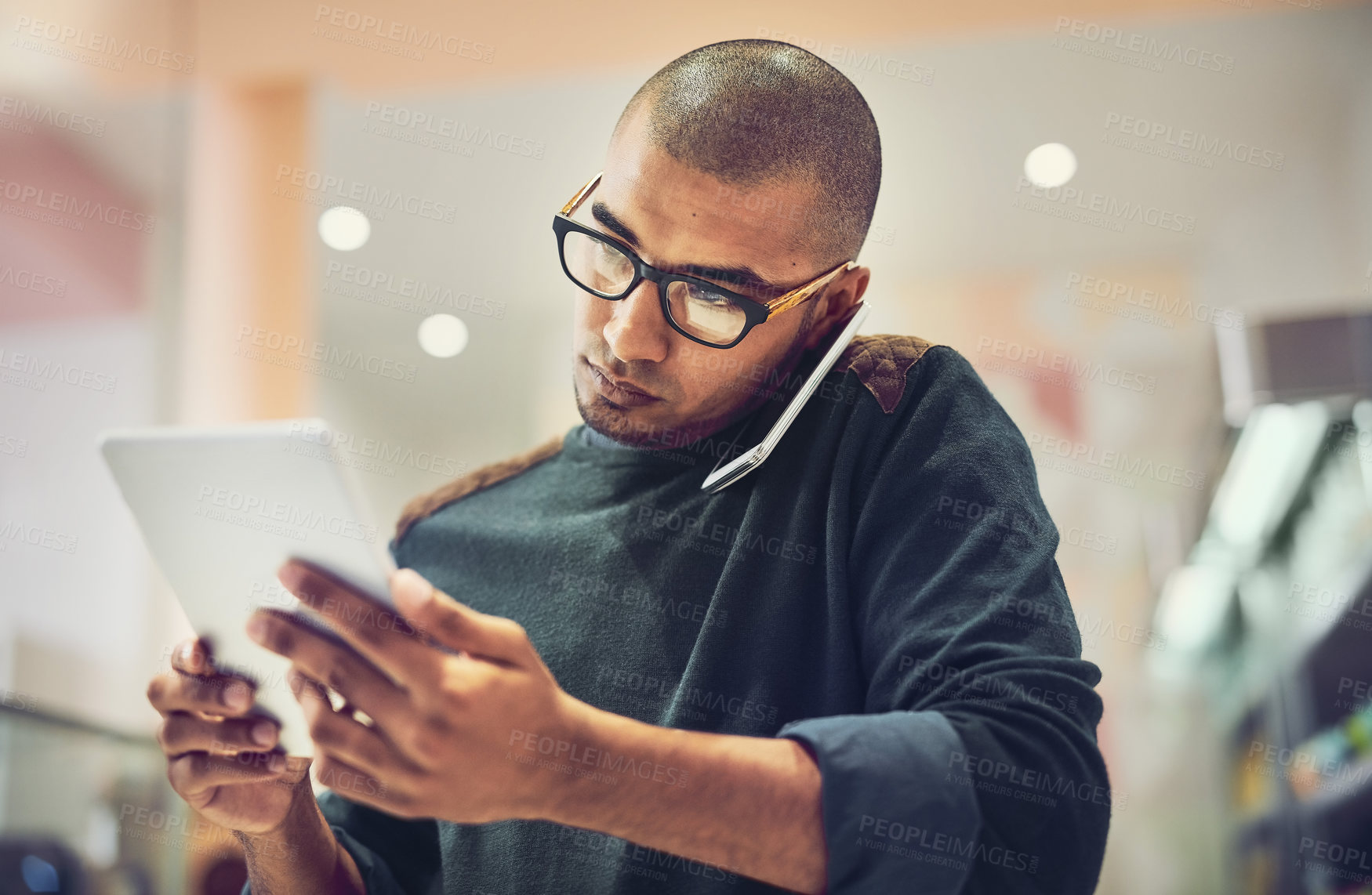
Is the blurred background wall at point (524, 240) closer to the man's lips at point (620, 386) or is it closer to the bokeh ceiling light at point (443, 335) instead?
the bokeh ceiling light at point (443, 335)

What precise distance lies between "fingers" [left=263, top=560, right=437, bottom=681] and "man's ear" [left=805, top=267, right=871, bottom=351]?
1.98 ft

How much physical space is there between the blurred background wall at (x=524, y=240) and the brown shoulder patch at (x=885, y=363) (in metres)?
1.64

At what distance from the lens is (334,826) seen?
1.07 m

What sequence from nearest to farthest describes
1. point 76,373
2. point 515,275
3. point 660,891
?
point 660,891 → point 76,373 → point 515,275

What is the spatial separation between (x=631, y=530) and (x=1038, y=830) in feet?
1.59

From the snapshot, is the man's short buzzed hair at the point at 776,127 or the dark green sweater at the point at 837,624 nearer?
the dark green sweater at the point at 837,624

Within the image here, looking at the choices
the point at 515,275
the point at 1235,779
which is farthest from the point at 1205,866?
the point at 515,275

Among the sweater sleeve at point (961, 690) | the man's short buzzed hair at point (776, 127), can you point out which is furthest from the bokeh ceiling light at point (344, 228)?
the sweater sleeve at point (961, 690)

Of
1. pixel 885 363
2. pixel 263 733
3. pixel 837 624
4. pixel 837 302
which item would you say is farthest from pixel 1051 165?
pixel 263 733

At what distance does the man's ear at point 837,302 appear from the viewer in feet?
3.54

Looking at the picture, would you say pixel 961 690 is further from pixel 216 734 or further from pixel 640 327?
pixel 216 734

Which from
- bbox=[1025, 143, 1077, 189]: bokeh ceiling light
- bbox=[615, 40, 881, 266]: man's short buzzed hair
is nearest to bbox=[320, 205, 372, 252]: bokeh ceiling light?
bbox=[1025, 143, 1077, 189]: bokeh ceiling light

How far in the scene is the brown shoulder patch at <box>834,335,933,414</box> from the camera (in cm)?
91

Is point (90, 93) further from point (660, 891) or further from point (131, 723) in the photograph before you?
point (660, 891)
